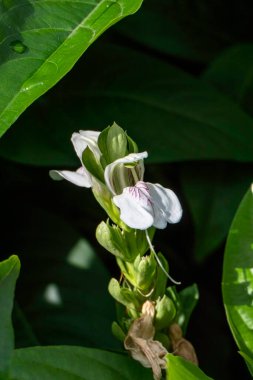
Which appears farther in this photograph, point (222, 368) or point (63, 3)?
point (222, 368)

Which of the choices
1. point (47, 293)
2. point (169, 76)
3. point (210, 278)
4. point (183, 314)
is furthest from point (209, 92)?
point (183, 314)

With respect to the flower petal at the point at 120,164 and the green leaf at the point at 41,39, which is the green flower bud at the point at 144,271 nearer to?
the flower petal at the point at 120,164

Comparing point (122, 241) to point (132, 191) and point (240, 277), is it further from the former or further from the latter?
point (240, 277)

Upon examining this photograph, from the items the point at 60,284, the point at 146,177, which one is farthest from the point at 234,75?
the point at 60,284

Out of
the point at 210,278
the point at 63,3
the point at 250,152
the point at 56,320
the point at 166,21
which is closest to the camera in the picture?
the point at 63,3

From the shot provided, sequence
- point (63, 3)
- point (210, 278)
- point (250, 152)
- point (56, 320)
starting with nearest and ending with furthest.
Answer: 1. point (63, 3)
2. point (56, 320)
3. point (250, 152)
4. point (210, 278)

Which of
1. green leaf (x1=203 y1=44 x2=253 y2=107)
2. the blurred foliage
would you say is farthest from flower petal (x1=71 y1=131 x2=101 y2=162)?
green leaf (x1=203 y1=44 x2=253 y2=107)

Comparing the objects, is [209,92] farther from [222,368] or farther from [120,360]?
[120,360]
